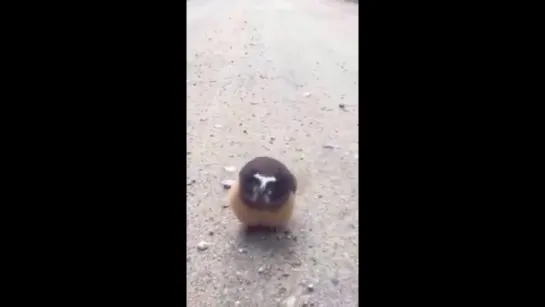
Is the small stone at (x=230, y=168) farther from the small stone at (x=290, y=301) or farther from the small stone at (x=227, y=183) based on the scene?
the small stone at (x=290, y=301)

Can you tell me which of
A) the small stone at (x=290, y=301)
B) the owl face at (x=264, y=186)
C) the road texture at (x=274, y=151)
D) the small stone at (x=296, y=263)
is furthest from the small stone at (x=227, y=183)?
the small stone at (x=290, y=301)

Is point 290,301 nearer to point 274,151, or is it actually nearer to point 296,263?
point 296,263

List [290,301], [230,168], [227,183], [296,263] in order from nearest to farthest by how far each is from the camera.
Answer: [290,301]
[296,263]
[227,183]
[230,168]

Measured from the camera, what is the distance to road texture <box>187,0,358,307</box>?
163cm

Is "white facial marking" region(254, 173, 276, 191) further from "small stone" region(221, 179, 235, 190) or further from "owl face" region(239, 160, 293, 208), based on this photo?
"small stone" region(221, 179, 235, 190)

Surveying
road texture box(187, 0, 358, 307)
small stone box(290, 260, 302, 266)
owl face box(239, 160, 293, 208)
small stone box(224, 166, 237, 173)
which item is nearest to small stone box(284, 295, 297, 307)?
road texture box(187, 0, 358, 307)

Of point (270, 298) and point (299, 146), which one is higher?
point (299, 146)

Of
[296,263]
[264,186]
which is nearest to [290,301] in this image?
[296,263]

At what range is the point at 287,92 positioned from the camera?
3.16 meters

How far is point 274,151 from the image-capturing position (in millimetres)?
2436
